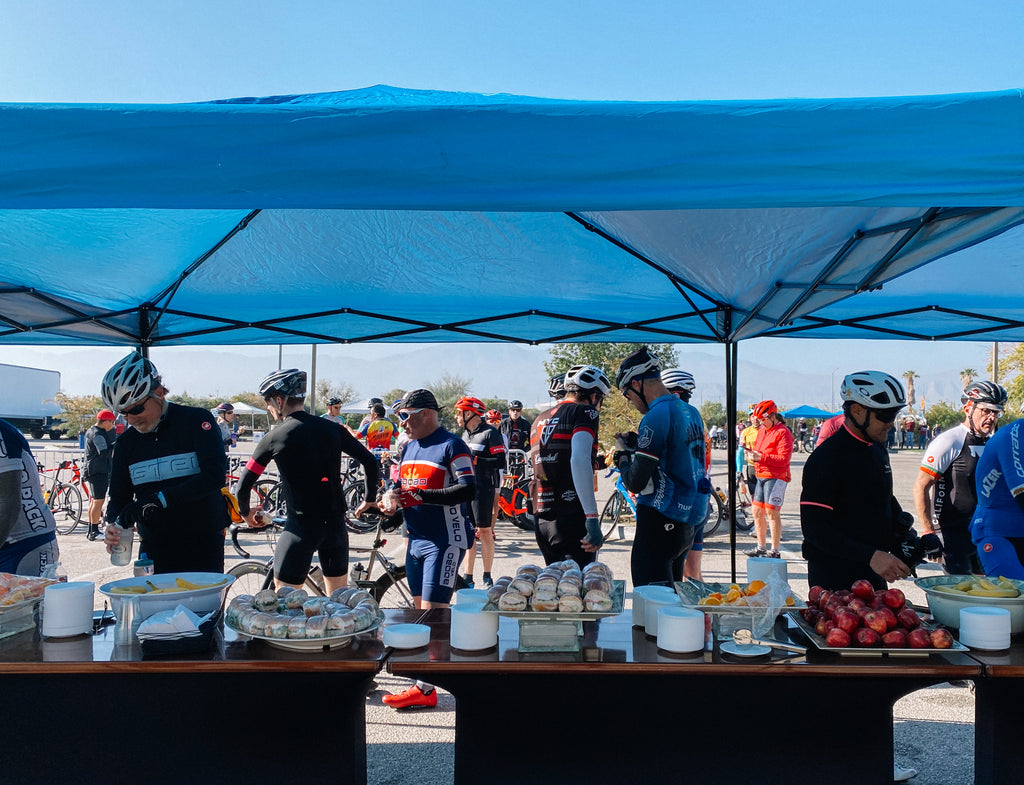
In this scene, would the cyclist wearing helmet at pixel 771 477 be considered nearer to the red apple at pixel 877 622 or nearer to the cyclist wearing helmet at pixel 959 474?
the cyclist wearing helmet at pixel 959 474

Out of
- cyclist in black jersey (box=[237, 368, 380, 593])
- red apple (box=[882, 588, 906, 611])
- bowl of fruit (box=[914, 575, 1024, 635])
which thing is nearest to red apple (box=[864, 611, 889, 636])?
red apple (box=[882, 588, 906, 611])

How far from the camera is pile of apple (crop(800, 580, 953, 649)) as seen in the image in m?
2.56

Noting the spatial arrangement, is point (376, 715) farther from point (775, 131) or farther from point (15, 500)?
point (775, 131)

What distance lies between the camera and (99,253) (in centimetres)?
435

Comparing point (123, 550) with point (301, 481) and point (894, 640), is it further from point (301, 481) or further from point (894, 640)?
point (894, 640)

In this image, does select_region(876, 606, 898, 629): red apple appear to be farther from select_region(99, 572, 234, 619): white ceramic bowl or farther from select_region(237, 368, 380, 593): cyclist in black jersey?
select_region(237, 368, 380, 593): cyclist in black jersey

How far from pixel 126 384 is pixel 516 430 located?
8.86 meters

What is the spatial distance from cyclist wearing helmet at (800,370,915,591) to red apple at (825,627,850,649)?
2.27ft

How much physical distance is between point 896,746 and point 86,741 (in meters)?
3.58

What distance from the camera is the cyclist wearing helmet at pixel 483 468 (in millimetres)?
7504

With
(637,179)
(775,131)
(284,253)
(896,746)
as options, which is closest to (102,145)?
(637,179)

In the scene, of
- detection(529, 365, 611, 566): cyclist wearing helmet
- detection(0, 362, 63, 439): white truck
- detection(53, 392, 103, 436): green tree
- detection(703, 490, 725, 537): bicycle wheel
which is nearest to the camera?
detection(529, 365, 611, 566): cyclist wearing helmet

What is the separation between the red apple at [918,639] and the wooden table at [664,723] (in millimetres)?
93

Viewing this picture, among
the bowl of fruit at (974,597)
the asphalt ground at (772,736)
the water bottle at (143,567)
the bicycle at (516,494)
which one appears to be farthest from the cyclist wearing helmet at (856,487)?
the bicycle at (516,494)
